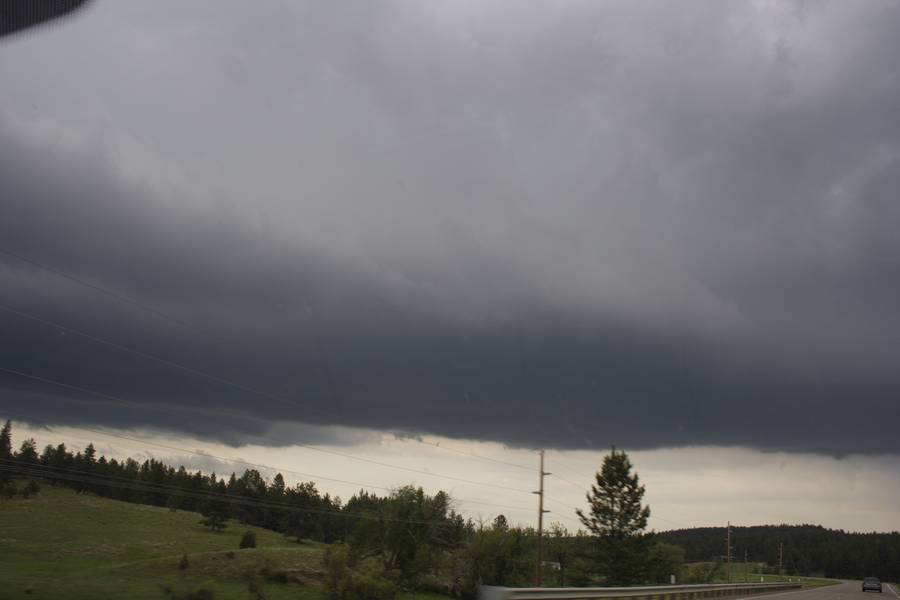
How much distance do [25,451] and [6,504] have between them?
681 inches

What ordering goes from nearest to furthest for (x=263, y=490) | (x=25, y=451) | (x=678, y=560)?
(x=25, y=451) → (x=678, y=560) → (x=263, y=490)

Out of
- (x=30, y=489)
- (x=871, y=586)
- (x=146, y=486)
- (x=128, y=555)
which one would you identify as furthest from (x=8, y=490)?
(x=871, y=586)

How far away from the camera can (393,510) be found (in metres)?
77.7

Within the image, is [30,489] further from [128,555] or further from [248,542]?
[128,555]

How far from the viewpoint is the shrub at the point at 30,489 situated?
86631mm

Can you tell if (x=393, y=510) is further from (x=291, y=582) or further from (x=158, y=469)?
(x=158, y=469)

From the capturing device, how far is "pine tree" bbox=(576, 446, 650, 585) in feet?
263

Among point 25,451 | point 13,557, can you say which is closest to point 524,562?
point 13,557

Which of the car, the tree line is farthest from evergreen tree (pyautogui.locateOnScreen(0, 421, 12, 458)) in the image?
the car

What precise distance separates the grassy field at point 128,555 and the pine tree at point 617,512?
1986 cm

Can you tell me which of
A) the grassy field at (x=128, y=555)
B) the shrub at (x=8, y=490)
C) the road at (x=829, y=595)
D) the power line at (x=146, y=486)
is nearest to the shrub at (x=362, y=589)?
the grassy field at (x=128, y=555)

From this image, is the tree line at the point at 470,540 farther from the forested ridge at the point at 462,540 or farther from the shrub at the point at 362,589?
the shrub at the point at 362,589

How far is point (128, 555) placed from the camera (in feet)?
213

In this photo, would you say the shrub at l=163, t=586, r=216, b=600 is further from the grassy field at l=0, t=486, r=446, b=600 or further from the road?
the road
